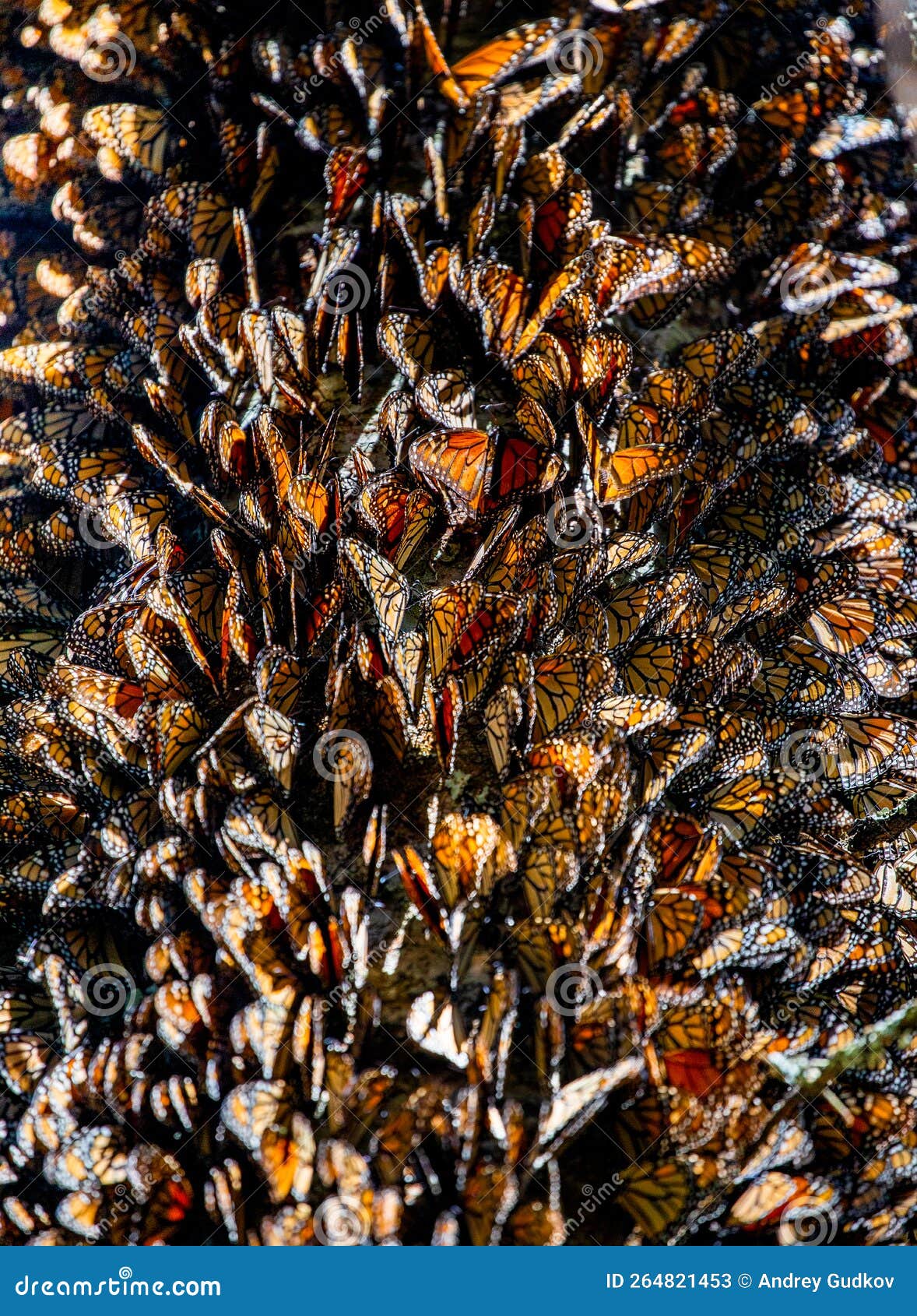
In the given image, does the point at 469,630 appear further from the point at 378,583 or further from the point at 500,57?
the point at 500,57

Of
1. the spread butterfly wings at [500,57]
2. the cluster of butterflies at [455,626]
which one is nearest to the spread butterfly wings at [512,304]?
the cluster of butterflies at [455,626]

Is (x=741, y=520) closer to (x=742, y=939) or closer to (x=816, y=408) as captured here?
(x=816, y=408)

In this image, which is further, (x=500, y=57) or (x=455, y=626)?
(x=500, y=57)

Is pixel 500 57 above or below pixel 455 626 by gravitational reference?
above

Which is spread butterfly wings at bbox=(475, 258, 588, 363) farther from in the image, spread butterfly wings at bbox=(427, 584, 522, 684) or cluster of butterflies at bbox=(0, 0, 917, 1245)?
spread butterfly wings at bbox=(427, 584, 522, 684)

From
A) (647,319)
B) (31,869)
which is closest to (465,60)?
(647,319)

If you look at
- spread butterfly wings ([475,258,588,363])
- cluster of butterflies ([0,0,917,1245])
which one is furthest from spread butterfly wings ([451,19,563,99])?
spread butterfly wings ([475,258,588,363])

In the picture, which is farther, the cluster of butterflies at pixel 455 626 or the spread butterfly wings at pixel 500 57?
the spread butterfly wings at pixel 500 57

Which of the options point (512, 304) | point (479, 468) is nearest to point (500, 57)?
point (512, 304)

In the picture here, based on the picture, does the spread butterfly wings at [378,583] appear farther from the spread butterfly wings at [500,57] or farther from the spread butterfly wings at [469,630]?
the spread butterfly wings at [500,57]
